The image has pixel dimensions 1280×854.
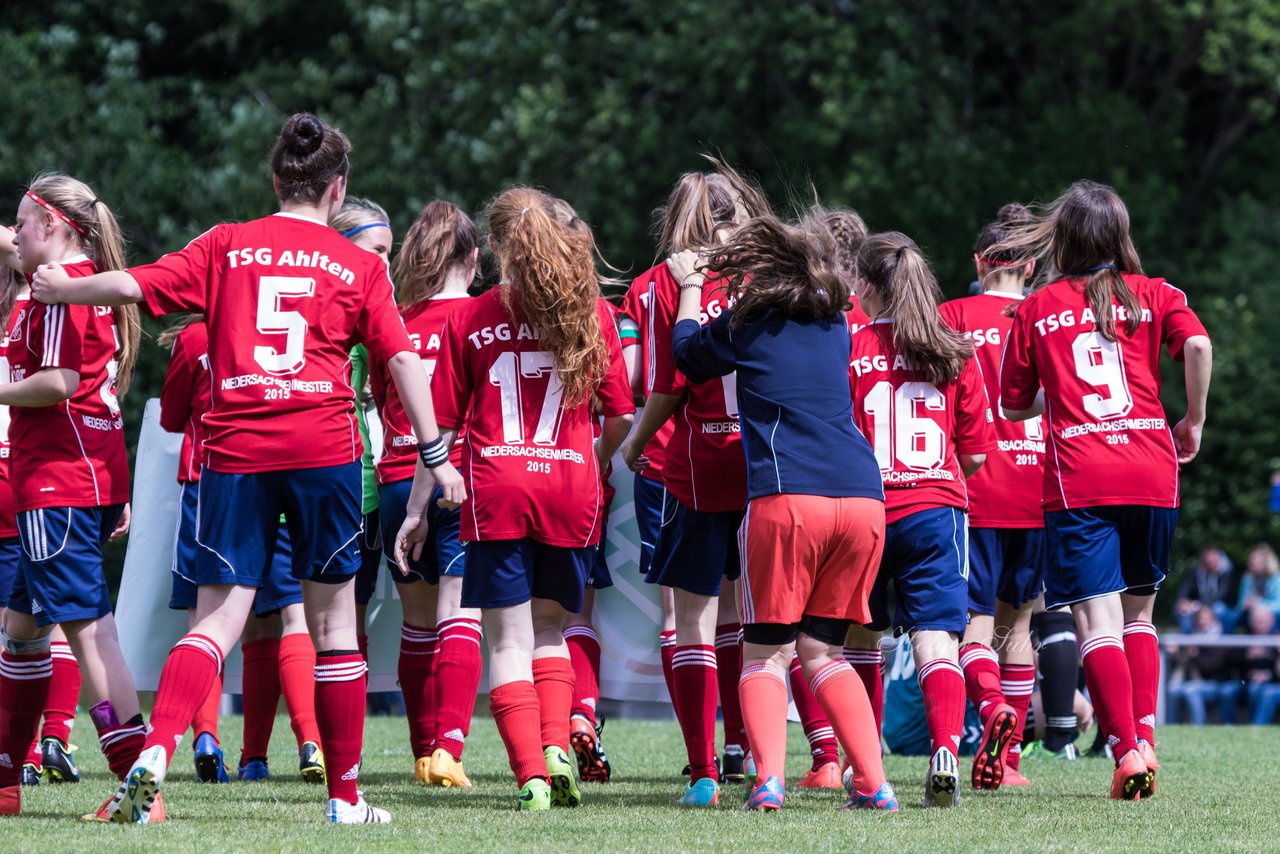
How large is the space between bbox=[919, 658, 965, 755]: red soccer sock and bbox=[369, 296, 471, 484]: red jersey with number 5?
2086 millimetres

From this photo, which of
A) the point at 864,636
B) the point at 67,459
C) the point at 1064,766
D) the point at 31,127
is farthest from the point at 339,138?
the point at 31,127

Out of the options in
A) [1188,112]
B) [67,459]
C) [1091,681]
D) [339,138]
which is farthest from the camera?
[1188,112]

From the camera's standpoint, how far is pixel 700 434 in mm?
6000

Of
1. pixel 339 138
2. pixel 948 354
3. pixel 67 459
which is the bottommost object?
pixel 67 459

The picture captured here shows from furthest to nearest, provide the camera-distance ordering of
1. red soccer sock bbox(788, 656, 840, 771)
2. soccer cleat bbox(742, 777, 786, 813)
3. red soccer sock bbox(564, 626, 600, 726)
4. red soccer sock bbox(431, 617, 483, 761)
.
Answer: red soccer sock bbox(564, 626, 600, 726) → red soccer sock bbox(788, 656, 840, 771) → red soccer sock bbox(431, 617, 483, 761) → soccer cleat bbox(742, 777, 786, 813)

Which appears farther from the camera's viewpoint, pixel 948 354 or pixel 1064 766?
pixel 1064 766

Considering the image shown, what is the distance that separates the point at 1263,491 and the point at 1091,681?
48.8 ft

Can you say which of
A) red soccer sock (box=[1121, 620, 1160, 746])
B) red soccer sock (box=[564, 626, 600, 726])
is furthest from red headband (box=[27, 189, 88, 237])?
red soccer sock (box=[1121, 620, 1160, 746])

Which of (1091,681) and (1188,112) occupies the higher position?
(1188,112)

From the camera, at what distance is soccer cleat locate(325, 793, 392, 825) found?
5184mm

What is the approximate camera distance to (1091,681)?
616 cm

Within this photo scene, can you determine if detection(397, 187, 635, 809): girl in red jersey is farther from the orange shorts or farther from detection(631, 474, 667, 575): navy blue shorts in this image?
detection(631, 474, 667, 575): navy blue shorts

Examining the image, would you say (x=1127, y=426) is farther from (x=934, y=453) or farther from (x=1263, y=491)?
(x=1263, y=491)

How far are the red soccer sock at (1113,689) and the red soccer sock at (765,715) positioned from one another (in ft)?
4.22
